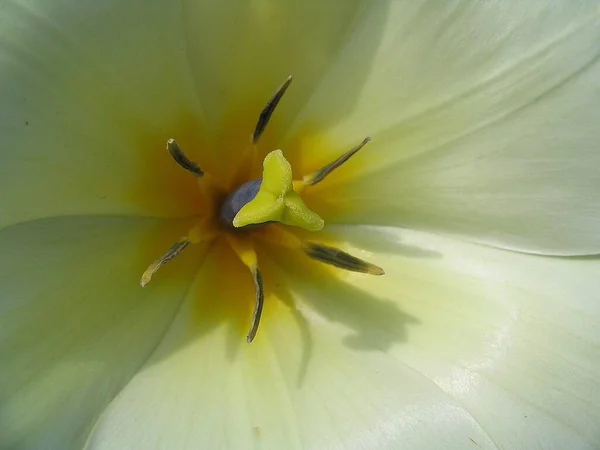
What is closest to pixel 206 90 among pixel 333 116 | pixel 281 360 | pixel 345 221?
pixel 333 116

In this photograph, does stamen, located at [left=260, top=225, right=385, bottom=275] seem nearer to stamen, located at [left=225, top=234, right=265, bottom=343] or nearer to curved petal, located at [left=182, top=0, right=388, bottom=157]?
stamen, located at [left=225, top=234, right=265, bottom=343]

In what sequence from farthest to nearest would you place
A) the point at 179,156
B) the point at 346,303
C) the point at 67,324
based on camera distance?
the point at 346,303 < the point at 179,156 < the point at 67,324

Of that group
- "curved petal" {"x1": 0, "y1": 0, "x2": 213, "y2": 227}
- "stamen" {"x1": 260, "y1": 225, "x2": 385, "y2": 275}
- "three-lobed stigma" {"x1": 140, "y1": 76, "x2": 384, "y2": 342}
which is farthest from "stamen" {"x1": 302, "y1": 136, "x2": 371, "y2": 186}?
"curved petal" {"x1": 0, "y1": 0, "x2": 213, "y2": 227}

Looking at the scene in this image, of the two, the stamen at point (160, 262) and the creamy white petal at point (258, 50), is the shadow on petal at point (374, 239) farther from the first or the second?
the stamen at point (160, 262)

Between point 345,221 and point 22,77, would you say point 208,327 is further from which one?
point 22,77

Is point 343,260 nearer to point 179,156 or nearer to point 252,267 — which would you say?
point 252,267

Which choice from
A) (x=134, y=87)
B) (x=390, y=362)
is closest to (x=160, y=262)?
(x=134, y=87)

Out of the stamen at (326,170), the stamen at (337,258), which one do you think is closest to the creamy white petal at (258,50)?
the stamen at (326,170)
